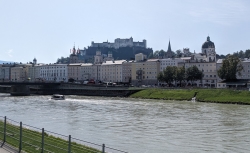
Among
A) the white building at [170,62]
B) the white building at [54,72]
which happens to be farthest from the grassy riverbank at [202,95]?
the white building at [54,72]

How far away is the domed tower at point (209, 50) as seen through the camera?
120 m

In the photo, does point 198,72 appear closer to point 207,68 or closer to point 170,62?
point 207,68

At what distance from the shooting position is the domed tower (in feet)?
395

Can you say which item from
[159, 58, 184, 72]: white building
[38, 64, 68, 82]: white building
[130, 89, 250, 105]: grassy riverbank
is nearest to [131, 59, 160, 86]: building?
[159, 58, 184, 72]: white building

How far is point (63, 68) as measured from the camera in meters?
160

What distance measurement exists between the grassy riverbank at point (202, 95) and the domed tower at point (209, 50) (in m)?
45.0

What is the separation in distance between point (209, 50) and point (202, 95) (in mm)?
60638

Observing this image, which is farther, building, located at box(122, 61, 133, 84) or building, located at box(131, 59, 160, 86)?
building, located at box(122, 61, 133, 84)

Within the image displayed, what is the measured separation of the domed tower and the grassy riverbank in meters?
45.0

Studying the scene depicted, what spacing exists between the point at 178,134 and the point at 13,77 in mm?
162558

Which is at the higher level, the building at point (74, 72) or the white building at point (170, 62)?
the white building at point (170, 62)

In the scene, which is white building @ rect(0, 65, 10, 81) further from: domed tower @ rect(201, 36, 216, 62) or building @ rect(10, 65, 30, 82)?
domed tower @ rect(201, 36, 216, 62)

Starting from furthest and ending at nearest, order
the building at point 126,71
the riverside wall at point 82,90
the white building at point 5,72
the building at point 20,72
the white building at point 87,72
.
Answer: the white building at point 5,72 → the building at point 20,72 → the white building at point 87,72 → the building at point 126,71 → the riverside wall at point 82,90

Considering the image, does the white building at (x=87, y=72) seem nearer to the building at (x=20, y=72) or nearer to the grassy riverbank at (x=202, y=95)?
the building at (x=20, y=72)
